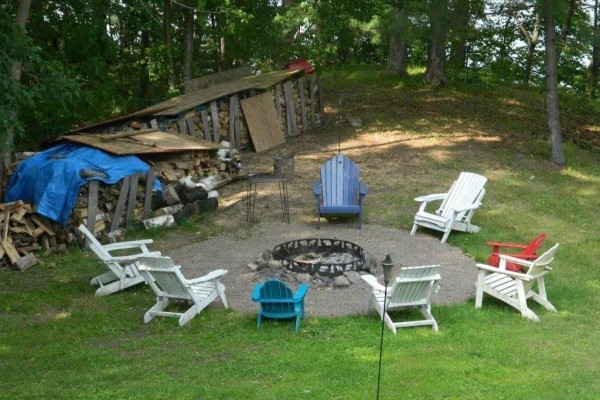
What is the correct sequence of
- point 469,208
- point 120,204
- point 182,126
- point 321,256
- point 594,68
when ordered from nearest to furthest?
point 321,256 → point 469,208 → point 120,204 → point 182,126 → point 594,68

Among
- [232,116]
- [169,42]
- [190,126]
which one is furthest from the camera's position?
[169,42]

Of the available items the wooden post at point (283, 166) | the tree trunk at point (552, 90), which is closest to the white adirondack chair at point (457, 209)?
the wooden post at point (283, 166)

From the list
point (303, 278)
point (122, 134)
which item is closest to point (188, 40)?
point (122, 134)

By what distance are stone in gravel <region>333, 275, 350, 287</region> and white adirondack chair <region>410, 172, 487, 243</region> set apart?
7.64 feet

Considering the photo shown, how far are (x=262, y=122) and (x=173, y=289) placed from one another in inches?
360

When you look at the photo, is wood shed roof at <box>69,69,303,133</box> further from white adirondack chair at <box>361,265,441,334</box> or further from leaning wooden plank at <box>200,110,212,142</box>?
white adirondack chair at <box>361,265,441,334</box>

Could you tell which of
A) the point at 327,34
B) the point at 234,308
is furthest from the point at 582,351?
the point at 327,34

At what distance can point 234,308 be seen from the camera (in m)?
7.75

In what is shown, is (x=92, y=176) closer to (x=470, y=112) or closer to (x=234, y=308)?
(x=234, y=308)

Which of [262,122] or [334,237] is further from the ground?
[262,122]

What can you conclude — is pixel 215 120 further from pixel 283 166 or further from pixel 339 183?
pixel 339 183

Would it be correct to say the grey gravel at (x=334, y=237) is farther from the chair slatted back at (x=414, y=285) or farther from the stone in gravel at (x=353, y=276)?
the chair slatted back at (x=414, y=285)

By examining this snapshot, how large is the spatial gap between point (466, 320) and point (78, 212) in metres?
5.50

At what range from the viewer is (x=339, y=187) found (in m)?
11.1
